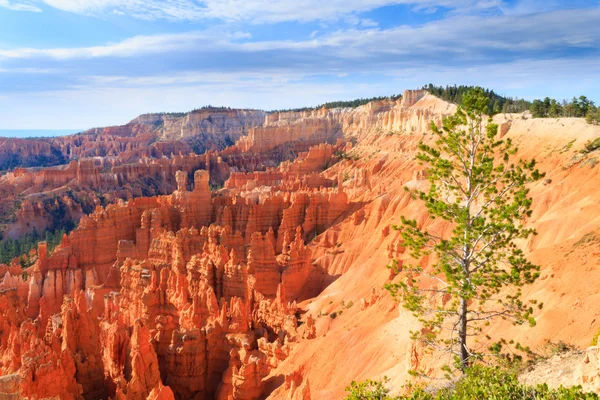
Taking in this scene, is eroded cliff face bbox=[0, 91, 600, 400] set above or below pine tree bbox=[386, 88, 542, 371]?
below

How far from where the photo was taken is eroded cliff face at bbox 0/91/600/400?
70.3 feet

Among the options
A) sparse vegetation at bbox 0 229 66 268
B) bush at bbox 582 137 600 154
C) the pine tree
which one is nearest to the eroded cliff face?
bush at bbox 582 137 600 154

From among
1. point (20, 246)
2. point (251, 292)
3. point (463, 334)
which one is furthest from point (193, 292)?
point (20, 246)

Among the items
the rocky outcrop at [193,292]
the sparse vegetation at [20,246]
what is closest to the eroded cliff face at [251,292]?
the rocky outcrop at [193,292]

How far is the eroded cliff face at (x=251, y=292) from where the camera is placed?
21422mm

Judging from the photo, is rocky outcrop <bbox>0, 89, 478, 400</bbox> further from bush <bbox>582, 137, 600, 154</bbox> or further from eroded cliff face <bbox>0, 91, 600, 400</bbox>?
bush <bbox>582, 137, 600, 154</bbox>

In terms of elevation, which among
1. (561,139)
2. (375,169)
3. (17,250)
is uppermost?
(561,139)

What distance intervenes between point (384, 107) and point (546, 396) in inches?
4311

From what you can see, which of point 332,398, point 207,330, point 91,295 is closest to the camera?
point 332,398

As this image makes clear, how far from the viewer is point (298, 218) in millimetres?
52406

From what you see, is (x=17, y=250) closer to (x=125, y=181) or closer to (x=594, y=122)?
(x=125, y=181)

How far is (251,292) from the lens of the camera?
34.2m

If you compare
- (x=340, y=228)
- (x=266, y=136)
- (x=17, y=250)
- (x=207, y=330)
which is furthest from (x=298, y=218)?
(x=266, y=136)

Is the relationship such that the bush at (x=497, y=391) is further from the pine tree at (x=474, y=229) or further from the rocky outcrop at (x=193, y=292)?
the rocky outcrop at (x=193, y=292)
